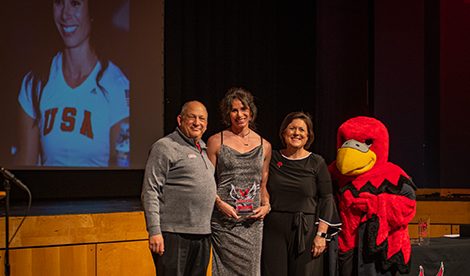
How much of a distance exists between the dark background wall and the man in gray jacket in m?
3.44

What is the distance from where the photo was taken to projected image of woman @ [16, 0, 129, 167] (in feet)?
15.4

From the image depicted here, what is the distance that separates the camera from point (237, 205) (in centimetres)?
220

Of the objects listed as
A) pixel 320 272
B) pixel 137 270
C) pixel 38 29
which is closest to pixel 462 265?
pixel 320 272

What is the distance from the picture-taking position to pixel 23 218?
9.18ft

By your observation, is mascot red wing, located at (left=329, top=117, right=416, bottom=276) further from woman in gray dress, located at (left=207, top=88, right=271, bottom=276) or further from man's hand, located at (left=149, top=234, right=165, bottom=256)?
man's hand, located at (left=149, top=234, right=165, bottom=256)

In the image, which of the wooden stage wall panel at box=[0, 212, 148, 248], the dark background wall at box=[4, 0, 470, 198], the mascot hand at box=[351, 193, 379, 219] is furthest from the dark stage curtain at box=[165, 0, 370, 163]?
the mascot hand at box=[351, 193, 379, 219]

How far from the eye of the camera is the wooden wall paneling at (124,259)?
297 centimetres

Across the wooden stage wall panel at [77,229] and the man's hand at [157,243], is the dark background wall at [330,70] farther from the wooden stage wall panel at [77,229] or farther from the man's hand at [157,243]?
the man's hand at [157,243]

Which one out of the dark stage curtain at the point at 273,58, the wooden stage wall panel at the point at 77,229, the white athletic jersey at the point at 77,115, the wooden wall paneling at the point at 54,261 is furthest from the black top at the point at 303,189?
the dark stage curtain at the point at 273,58

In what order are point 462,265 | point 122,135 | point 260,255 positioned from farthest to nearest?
point 122,135 < point 462,265 < point 260,255

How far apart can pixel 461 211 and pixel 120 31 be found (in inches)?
164

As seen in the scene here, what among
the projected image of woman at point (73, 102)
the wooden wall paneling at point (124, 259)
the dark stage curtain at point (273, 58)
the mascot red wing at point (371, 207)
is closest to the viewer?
the mascot red wing at point (371, 207)

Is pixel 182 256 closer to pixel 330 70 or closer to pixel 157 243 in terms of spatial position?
pixel 157 243

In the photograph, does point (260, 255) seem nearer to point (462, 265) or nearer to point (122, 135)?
point (462, 265)
